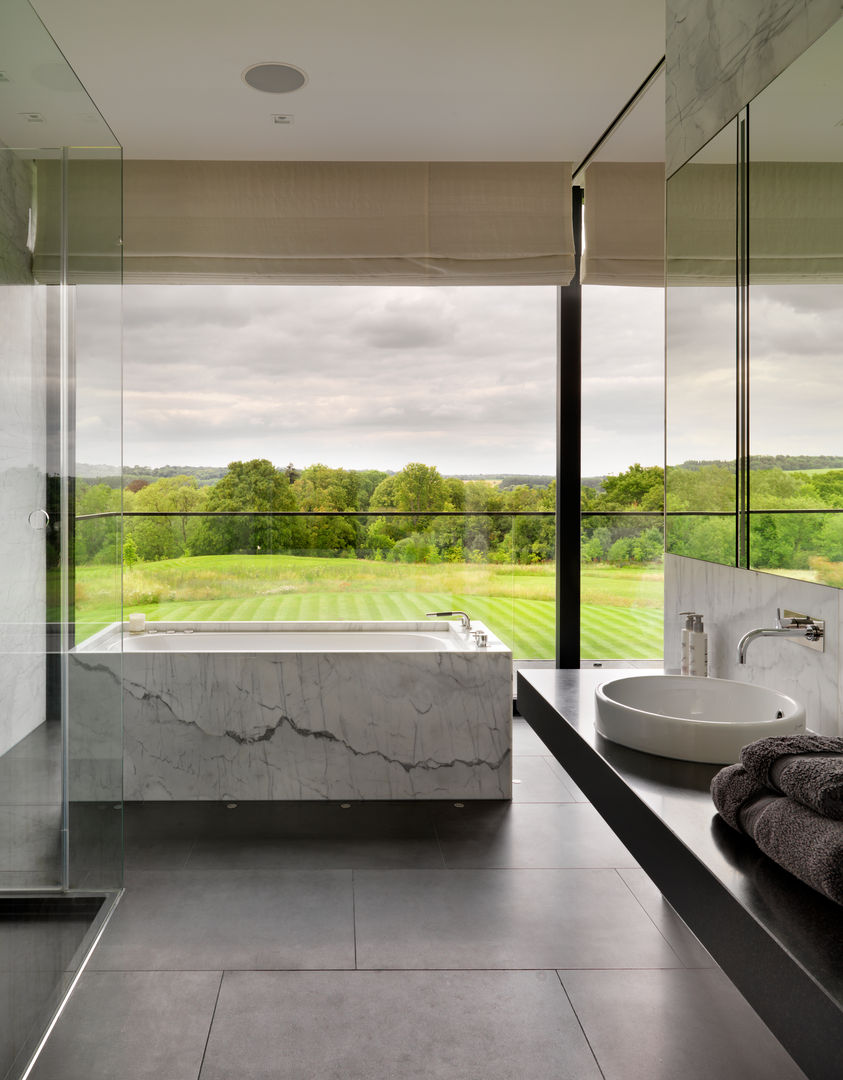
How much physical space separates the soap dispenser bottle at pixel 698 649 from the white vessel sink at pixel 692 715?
0.21 m

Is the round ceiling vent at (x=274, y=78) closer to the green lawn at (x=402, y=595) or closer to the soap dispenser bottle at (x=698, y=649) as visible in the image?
the green lawn at (x=402, y=595)

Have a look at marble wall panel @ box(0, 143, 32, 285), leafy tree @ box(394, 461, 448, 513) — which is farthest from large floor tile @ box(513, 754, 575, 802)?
marble wall panel @ box(0, 143, 32, 285)

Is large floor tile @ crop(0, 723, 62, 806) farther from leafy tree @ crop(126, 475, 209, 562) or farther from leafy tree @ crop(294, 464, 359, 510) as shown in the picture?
leafy tree @ crop(294, 464, 359, 510)

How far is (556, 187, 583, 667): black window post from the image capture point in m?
4.64

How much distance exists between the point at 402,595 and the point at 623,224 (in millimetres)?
2303

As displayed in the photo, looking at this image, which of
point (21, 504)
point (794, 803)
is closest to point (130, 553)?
point (21, 504)

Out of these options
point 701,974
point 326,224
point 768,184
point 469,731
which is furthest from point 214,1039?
point 326,224

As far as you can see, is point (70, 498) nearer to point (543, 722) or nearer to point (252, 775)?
point (543, 722)

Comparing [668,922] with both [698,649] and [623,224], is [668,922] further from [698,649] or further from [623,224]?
[623,224]

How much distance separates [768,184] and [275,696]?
8.68ft

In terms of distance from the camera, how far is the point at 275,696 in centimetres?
361

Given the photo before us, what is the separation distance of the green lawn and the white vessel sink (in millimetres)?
2619

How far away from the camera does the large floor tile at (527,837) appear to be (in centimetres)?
304

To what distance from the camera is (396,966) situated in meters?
2.34
